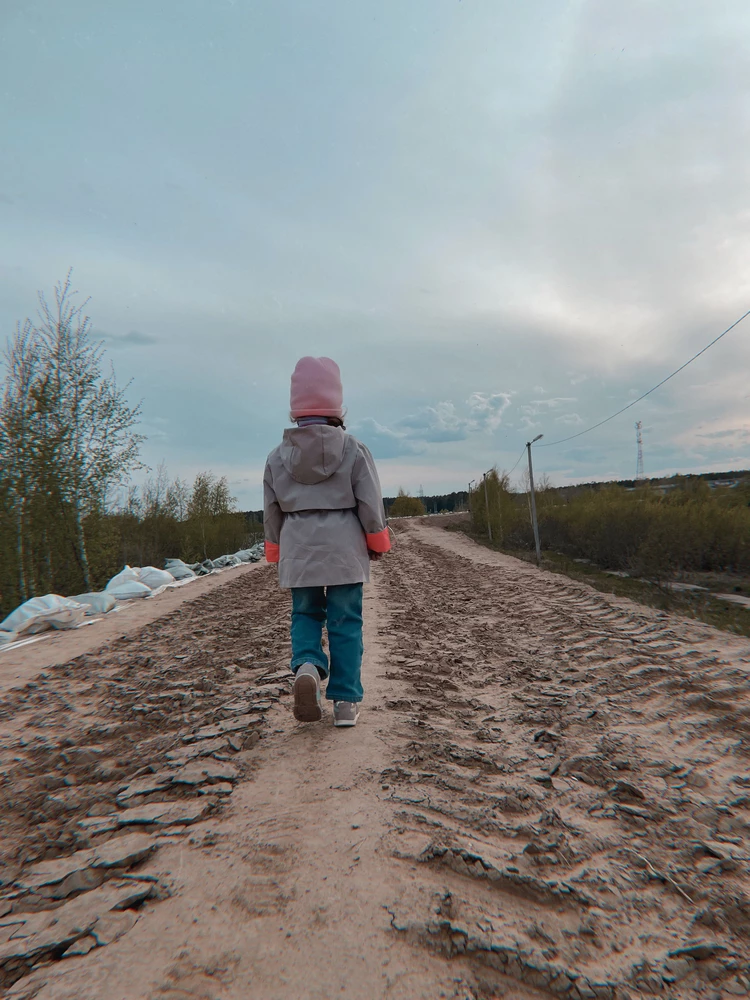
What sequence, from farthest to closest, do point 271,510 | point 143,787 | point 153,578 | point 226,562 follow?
point 226,562 < point 153,578 < point 271,510 < point 143,787

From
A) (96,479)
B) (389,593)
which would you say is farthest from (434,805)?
(96,479)

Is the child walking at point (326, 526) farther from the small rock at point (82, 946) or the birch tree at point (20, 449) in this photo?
the birch tree at point (20, 449)

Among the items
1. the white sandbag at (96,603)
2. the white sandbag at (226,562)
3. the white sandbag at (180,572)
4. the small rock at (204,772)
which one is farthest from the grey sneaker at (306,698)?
the white sandbag at (226,562)

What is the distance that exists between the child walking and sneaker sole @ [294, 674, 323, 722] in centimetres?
12

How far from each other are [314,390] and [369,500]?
0.63m

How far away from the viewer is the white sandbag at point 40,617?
7.42m

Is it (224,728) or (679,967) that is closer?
(679,967)

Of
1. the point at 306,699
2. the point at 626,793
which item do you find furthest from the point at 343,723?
the point at 626,793

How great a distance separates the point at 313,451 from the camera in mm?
2951

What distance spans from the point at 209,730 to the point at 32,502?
9.82 metres

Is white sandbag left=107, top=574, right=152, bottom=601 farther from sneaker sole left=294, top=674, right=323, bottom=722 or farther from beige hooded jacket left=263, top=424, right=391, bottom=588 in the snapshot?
sneaker sole left=294, top=674, right=323, bottom=722

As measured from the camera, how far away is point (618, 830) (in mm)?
1997

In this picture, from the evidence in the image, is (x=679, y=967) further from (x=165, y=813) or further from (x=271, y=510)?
(x=271, y=510)

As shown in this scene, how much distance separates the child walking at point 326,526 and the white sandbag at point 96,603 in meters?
7.17
